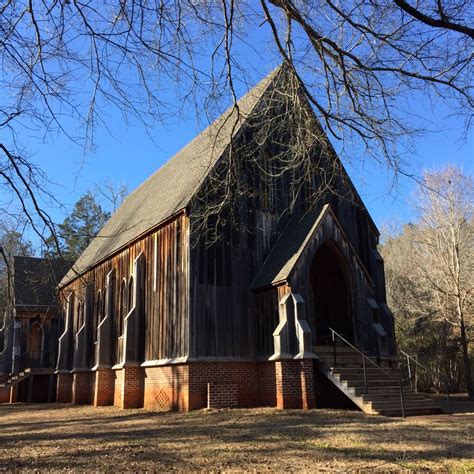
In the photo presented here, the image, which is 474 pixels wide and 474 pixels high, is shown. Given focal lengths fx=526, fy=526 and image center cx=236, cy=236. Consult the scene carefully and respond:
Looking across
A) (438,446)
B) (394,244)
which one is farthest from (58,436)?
(394,244)

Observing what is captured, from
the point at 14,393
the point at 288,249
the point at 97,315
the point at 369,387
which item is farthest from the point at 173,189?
the point at 14,393

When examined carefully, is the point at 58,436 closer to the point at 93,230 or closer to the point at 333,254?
the point at 333,254

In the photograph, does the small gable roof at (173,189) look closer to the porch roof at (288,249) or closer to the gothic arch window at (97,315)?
the gothic arch window at (97,315)

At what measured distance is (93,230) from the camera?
46.1 m

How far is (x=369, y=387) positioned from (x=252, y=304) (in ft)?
14.4

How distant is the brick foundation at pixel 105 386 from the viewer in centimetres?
2016

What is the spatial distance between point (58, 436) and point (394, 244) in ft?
116

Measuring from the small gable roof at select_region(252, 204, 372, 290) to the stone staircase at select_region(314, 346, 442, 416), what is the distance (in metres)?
2.53

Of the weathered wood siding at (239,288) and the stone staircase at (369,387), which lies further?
the weathered wood siding at (239,288)

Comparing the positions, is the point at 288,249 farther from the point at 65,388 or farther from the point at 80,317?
the point at 65,388

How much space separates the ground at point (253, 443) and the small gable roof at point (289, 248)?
13.2 ft

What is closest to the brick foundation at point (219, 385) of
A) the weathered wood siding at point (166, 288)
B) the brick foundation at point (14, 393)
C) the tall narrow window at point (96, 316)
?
the weathered wood siding at point (166, 288)

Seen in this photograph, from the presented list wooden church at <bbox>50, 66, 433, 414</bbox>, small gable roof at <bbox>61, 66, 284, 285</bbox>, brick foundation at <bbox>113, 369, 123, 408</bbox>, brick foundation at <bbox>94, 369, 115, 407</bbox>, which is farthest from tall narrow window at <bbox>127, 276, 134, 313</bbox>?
brick foundation at <bbox>94, 369, 115, 407</bbox>

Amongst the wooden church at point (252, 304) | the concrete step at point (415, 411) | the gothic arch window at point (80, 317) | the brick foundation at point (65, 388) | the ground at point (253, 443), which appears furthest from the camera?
the brick foundation at point (65, 388)
